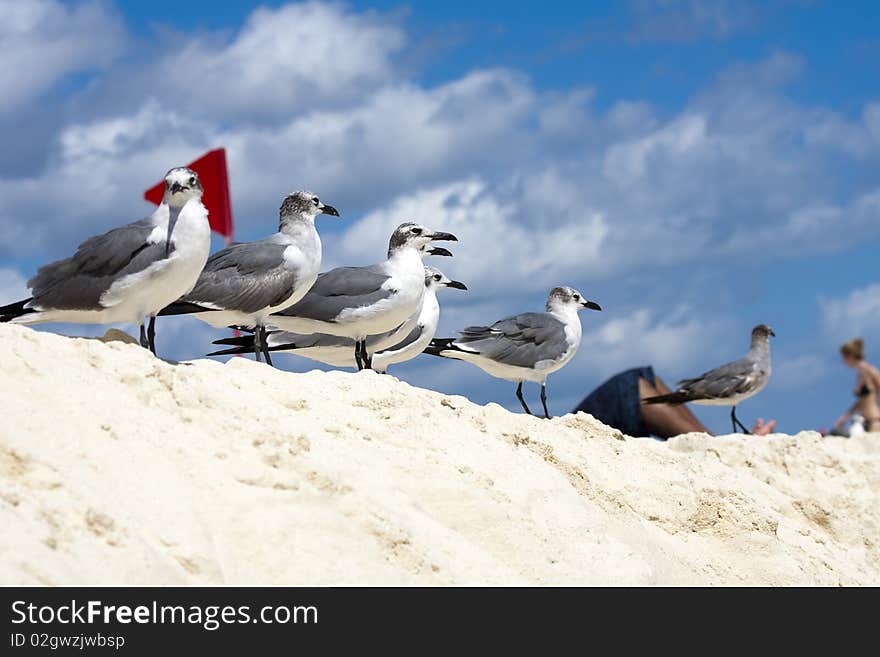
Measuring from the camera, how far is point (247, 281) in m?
8.72

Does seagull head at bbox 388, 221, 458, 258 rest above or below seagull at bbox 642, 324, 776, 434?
below

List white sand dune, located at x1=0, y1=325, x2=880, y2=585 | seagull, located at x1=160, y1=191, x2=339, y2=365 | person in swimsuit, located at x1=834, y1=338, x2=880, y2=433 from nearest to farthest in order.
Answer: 1. white sand dune, located at x1=0, y1=325, x2=880, y2=585
2. seagull, located at x1=160, y1=191, x2=339, y2=365
3. person in swimsuit, located at x1=834, y1=338, x2=880, y2=433

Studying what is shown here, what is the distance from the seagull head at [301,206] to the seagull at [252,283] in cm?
53

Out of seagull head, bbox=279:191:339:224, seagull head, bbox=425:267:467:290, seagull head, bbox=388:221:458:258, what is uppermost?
seagull head, bbox=425:267:467:290

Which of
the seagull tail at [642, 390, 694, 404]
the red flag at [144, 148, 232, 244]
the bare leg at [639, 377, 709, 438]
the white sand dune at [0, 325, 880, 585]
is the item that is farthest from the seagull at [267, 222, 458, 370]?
the red flag at [144, 148, 232, 244]

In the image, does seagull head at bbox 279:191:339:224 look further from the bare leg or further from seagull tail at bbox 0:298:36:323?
the bare leg

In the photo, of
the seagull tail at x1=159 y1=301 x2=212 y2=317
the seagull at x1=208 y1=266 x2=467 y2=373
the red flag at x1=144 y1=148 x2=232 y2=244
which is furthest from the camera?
the red flag at x1=144 y1=148 x2=232 y2=244

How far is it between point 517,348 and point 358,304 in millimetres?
3470

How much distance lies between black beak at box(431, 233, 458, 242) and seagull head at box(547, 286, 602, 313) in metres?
3.23

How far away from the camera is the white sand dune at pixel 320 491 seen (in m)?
4.52

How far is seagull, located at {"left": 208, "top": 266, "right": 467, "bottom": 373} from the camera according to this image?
10.8 m
